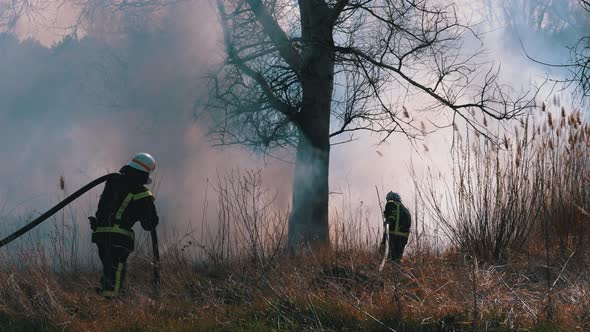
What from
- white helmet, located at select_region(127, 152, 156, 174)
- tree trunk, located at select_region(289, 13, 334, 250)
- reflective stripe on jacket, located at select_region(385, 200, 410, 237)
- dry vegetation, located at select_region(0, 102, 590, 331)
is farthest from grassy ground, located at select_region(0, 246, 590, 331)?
tree trunk, located at select_region(289, 13, 334, 250)

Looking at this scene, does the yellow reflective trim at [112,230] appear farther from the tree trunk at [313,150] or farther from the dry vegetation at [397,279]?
the tree trunk at [313,150]

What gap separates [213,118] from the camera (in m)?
11.0

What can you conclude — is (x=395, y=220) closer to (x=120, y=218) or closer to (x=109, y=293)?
(x=120, y=218)

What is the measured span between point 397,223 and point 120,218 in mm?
→ 3912

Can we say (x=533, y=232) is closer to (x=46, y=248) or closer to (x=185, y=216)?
(x=46, y=248)

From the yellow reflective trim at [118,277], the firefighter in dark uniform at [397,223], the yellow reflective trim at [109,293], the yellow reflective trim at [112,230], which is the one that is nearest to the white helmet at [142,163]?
the yellow reflective trim at [112,230]

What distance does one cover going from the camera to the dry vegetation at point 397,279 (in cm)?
502

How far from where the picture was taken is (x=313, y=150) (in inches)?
434

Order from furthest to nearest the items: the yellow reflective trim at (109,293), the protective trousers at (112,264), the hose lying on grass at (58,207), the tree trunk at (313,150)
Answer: the tree trunk at (313,150), the hose lying on grass at (58,207), the protective trousers at (112,264), the yellow reflective trim at (109,293)

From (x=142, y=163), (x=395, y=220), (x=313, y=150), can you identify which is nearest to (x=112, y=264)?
(x=142, y=163)

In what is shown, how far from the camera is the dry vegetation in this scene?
5.02m

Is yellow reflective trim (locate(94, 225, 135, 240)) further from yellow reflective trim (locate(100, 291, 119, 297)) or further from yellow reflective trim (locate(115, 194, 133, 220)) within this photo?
yellow reflective trim (locate(100, 291, 119, 297))

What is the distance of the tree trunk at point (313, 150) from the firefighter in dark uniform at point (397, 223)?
66.7 inches

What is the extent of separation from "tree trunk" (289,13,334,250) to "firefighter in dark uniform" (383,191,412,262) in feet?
5.56
